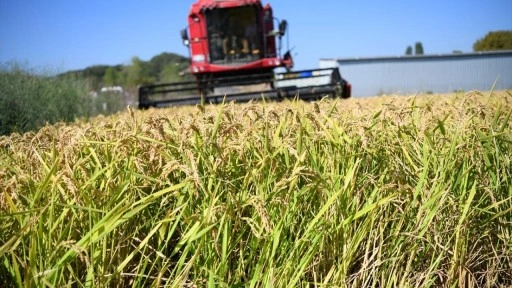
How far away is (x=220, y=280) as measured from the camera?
109 cm

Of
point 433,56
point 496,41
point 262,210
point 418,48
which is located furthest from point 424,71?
point 418,48

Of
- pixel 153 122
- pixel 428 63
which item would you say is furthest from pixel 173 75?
pixel 153 122

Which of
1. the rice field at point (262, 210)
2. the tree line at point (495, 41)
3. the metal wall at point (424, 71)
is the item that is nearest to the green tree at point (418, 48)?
the tree line at point (495, 41)

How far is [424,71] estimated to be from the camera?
3559 cm

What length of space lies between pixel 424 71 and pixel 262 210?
37435 mm

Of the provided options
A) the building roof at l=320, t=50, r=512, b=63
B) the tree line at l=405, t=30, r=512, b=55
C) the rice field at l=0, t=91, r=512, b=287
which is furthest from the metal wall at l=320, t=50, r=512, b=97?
the rice field at l=0, t=91, r=512, b=287

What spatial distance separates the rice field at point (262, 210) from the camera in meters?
1.08

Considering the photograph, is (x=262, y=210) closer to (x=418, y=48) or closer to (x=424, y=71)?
(x=424, y=71)

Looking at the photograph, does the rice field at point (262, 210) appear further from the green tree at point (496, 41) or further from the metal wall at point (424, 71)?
the green tree at point (496, 41)

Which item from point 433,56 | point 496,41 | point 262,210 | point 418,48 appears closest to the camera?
point 262,210

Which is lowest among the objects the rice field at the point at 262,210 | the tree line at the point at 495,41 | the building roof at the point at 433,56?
the rice field at the point at 262,210

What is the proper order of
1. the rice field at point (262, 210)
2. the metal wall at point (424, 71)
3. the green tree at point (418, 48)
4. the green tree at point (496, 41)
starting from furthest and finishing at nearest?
the green tree at point (418, 48) < the green tree at point (496, 41) < the metal wall at point (424, 71) < the rice field at point (262, 210)

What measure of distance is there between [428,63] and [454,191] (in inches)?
1454

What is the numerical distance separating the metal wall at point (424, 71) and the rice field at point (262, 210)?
33.8 metres
